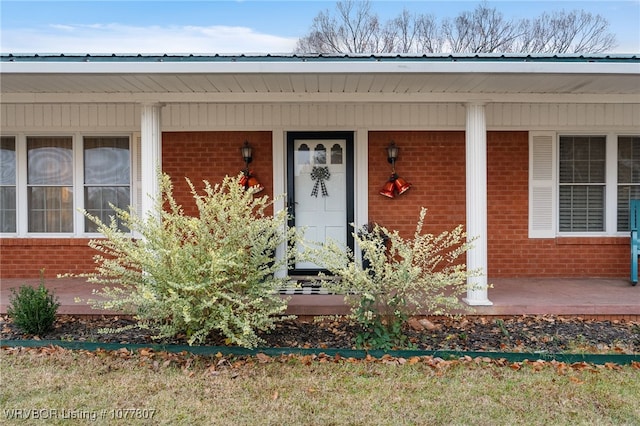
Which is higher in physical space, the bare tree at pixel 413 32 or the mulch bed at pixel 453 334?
the bare tree at pixel 413 32

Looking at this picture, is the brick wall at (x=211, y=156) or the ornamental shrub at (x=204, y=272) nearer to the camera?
the ornamental shrub at (x=204, y=272)

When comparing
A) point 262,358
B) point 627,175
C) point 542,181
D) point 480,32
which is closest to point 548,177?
point 542,181

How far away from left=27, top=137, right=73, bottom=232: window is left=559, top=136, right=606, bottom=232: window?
6.99m

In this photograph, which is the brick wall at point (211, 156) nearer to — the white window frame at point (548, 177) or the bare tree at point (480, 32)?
the white window frame at point (548, 177)

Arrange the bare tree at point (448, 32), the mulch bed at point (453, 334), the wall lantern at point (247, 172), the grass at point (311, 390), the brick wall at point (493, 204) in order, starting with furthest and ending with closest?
1. the bare tree at point (448, 32)
2. the brick wall at point (493, 204)
3. the wall lantern at point (247, 172)
4. the mulch bed at point (453, 334)
5. the grass at point (311, 390)

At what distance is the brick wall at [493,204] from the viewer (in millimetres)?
6824

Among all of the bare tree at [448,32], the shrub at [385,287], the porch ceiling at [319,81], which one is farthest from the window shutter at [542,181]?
the bare tree at [448,32]

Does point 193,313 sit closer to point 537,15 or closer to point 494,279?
point 494,279

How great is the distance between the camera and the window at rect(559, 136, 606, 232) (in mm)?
6895

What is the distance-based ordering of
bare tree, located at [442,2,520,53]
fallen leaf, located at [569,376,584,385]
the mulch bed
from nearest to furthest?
fallen leaf, located at [569,376,584,385]
the mulch bed
bare tree, located at [442,2,520,53]

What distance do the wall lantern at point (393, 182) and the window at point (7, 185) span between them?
17.2ft

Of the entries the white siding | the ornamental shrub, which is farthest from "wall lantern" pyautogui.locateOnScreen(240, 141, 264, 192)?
the ornamental shrub

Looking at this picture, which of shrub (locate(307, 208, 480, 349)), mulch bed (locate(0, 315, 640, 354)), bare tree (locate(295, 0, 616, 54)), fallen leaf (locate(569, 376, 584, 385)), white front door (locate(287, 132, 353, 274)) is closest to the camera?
fallen leaf (locate(569, 376, 584, 385))

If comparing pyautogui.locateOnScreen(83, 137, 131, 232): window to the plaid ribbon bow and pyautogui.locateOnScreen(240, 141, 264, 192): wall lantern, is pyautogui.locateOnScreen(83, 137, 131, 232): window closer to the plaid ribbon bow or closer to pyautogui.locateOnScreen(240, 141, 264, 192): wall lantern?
pyautogui.locateOnScreen(240, 141, 264, 192): wall lantern
